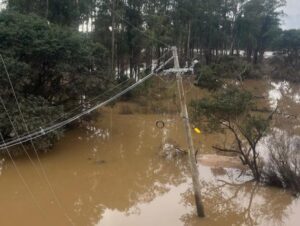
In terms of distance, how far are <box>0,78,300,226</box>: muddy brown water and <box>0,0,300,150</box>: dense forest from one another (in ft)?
7.64

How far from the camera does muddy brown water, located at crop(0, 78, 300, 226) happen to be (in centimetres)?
1202

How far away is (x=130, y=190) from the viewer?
46.6 ft

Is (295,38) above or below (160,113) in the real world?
above

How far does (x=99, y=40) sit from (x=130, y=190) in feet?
64.5

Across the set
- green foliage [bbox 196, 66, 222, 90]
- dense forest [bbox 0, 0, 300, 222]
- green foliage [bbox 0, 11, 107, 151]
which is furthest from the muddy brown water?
green foliage [bbox 196, 66, 222, 90]

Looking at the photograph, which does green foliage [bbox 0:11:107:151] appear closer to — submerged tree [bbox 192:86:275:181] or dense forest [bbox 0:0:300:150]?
dense forest [bbox 0:0:300:150]

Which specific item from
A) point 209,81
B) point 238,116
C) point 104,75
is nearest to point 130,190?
point 238,116

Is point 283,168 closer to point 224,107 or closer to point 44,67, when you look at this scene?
point 224,107

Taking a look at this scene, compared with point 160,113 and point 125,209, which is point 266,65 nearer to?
point 160,113

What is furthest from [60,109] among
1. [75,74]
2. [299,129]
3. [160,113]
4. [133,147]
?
[299,129]

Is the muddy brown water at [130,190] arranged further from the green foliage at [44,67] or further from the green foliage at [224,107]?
the green foliage at [224,107]

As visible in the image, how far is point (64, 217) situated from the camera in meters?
11.8

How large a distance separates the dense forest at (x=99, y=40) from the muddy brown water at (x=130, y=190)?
2.33 meters

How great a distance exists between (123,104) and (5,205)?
15.5 metres
